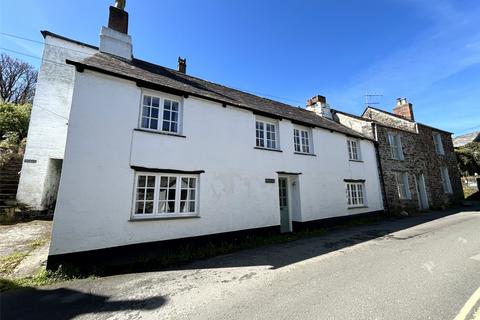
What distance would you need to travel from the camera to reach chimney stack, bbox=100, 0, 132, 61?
1031 cm

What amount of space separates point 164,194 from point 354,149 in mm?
13122

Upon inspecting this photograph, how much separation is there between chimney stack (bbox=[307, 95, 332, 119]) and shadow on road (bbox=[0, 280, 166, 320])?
57.5ft

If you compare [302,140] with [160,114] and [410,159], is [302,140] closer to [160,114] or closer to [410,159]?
[160,114]

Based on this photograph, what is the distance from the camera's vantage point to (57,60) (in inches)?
578

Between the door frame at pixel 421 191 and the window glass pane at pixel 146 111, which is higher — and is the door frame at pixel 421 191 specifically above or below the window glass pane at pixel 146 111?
below

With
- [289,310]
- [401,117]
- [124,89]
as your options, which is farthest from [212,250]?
[401,117]

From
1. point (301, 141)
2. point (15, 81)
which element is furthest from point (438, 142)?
point (15, 81)

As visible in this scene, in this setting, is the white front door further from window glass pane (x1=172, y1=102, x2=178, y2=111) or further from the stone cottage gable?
the stone cottage gable

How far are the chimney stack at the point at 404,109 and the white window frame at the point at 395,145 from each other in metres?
5.23

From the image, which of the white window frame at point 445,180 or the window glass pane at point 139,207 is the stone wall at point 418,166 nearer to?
Result: the white window frame at point 445,180

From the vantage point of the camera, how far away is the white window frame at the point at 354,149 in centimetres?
1549

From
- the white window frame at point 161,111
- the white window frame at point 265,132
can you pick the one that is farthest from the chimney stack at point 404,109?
the white window frame at point 161,111

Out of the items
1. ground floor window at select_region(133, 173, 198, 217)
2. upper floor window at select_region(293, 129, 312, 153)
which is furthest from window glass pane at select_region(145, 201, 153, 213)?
upper floor window at select_region(293, 129, 312, 153)

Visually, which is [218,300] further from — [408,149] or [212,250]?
[408,149]
